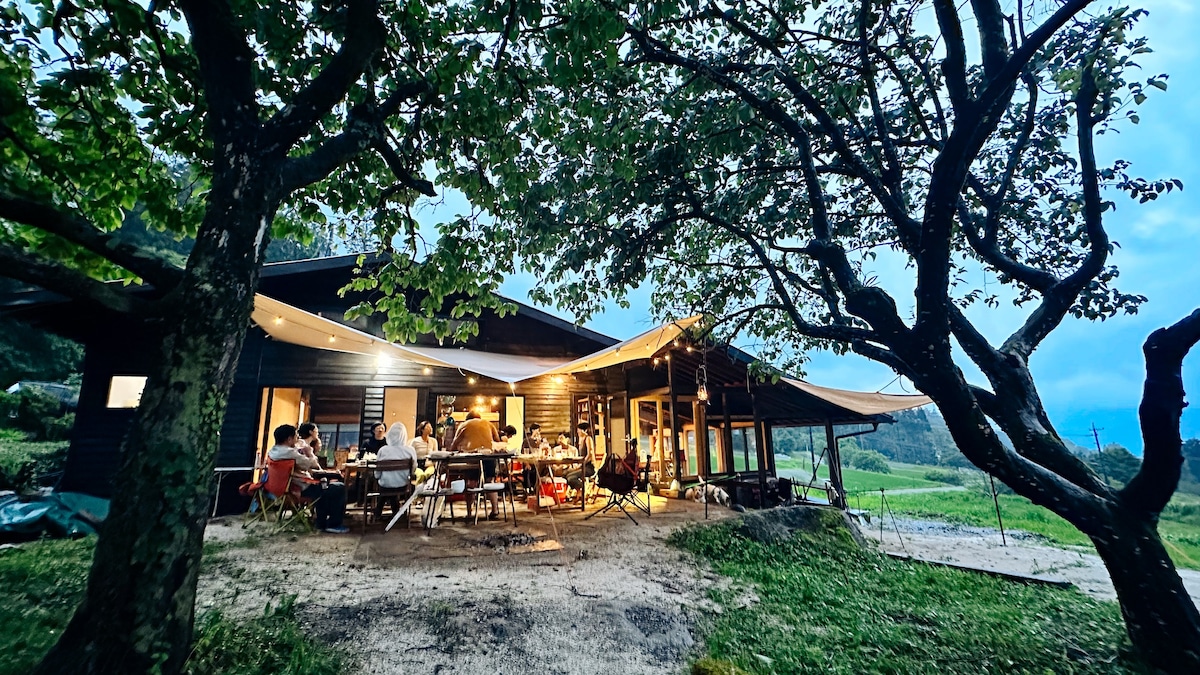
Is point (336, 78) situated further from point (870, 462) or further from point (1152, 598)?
point (870, 462)

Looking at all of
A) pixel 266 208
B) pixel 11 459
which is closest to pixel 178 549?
pixel 266 208

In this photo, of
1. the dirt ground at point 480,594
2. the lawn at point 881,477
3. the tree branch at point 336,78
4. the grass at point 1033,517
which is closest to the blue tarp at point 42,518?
the dirt ground at point 480,594

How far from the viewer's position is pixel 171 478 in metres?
1.81

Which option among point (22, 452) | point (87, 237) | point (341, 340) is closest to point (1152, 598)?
point (87, 237)

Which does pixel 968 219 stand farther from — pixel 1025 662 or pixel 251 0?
pixel 251 0

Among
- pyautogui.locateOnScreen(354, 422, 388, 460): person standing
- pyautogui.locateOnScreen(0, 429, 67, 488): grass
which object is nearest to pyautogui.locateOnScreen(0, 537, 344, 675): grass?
pyautogui.locateOnScreen(354, 422, 388, 460): person standing

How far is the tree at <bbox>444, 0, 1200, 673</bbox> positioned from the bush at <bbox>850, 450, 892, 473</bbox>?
31.7 m

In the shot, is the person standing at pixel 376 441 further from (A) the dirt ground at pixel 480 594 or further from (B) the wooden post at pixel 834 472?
(B) the wooden post at pixel 834 472

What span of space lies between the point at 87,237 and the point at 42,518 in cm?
523

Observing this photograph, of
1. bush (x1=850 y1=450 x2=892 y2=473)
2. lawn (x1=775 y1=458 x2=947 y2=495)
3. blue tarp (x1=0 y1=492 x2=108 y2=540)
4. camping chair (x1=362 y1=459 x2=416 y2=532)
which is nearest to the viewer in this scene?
blue tarp (x1=0 y1=492 x2=108 y2=540)

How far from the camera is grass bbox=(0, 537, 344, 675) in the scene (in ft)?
6.82

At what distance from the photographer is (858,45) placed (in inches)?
144

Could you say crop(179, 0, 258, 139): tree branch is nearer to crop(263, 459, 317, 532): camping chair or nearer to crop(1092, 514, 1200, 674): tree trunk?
crop(263, 459, 317, 532): camping chair

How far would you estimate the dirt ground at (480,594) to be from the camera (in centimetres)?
252
